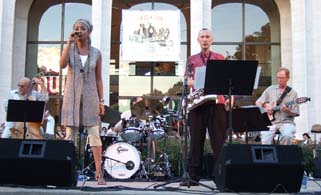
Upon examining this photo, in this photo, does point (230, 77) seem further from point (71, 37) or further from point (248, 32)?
point (248, 32)

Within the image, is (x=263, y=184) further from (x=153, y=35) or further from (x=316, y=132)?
(x=153, y=35)

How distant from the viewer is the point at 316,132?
18.1 meters

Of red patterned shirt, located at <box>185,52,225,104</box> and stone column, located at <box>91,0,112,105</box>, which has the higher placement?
stone column, located at <box>91,0,112,105</box>

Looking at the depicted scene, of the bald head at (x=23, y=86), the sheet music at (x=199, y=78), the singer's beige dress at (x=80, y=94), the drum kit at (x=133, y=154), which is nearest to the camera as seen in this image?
the sheet music at (x=199, y=78)

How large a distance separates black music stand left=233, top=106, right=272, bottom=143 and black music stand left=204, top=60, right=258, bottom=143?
26.8 inches

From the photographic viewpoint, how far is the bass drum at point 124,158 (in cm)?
1205

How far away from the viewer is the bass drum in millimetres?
12047

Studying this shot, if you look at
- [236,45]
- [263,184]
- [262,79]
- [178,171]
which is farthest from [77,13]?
[263,184]

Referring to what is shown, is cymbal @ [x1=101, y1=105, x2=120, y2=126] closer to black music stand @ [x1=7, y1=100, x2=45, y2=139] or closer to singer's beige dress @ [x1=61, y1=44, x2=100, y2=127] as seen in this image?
black music stand @ [x1=7, y1=100, x2=45, y2=139]

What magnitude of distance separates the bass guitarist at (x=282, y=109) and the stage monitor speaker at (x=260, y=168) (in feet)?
9.59

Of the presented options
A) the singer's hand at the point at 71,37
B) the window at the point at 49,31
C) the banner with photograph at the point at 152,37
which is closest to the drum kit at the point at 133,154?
the singer's hand at the point at 71,37

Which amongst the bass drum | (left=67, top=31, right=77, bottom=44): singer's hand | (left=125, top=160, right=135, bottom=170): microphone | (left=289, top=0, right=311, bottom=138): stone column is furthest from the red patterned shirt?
(left=289, top=0, right=311, bottom=138): stone column

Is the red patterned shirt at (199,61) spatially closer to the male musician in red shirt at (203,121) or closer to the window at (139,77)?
the male musician in red shirt at (203,121)

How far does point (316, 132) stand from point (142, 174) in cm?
847
